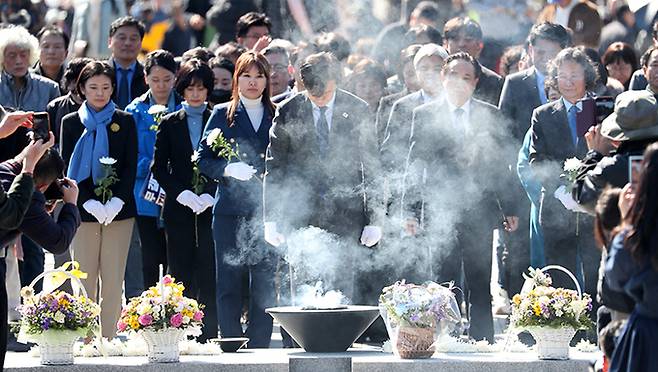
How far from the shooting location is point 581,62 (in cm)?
1143

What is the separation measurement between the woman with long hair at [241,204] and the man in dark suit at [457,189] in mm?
1112

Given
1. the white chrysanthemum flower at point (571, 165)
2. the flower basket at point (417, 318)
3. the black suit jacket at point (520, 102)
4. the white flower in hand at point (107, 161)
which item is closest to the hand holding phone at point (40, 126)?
the white flower in hand at point (107, 161)

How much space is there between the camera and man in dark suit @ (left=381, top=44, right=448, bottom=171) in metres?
11.9

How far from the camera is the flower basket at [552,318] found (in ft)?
32.1

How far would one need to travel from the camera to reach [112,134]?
11.7 meters

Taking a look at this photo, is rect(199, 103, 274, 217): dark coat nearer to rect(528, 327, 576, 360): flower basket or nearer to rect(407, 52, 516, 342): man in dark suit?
rect(407, 52, 516, 342): man in dark suit

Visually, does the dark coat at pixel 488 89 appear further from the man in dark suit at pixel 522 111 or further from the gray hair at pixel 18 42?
the gray hair at pixel 18 42

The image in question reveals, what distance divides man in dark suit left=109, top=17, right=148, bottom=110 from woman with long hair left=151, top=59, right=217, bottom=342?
4.37ft

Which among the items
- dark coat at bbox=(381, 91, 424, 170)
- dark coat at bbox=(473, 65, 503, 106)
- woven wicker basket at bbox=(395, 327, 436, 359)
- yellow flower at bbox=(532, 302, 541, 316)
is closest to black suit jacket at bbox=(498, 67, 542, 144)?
dark coat at bbox=(473, 65, 503, 106)

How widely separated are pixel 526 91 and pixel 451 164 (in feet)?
3.51

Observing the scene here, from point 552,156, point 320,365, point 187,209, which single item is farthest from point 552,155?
point 320,365

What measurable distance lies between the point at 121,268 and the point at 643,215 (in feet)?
17.2

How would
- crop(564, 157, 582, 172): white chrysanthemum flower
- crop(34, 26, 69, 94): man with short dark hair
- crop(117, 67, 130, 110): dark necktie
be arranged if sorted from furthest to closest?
crop(34, 26, 69, 94): man with short dark hair, crop(117, 67, 130, 110): dark necktie, crop(564, 157, 582, 172): white chrysanthemum flower

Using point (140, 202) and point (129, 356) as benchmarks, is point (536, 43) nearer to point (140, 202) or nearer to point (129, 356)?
point (140, 202)
